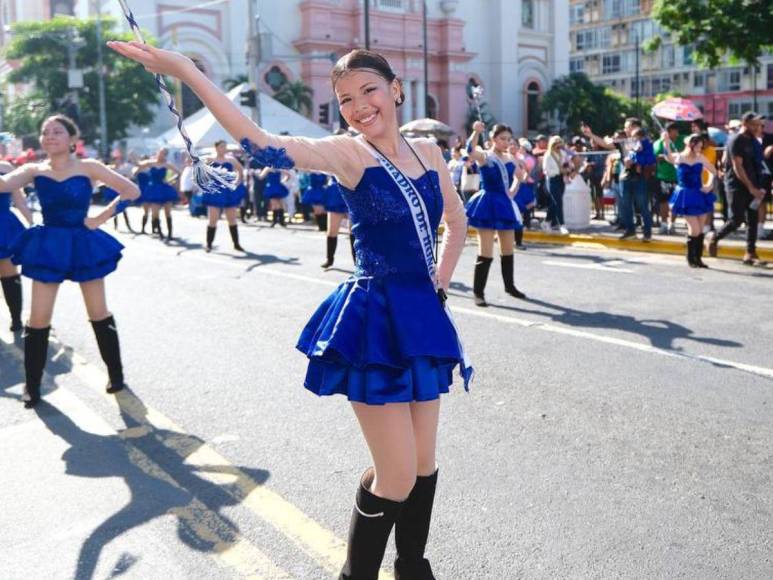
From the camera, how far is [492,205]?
941 centimetres

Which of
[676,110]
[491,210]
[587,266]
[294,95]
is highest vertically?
[294,95]

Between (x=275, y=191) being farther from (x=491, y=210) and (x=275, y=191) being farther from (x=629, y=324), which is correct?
(x=629, y=324)

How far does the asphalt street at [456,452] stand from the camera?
11.8 ft

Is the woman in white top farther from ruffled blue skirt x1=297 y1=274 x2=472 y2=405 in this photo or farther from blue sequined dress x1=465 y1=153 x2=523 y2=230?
ruffled blue skirt x1=297 y1=274 x2=472 y2=405

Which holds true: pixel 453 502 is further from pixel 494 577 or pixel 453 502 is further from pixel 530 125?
pixel 530 125

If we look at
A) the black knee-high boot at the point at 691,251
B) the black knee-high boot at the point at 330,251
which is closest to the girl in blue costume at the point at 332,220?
the black knee-high boot at the point at 330,251

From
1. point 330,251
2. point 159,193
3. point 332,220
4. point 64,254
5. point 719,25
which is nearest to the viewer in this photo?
point 64,254

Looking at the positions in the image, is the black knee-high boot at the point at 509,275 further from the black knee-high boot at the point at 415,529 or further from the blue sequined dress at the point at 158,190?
the blue sequined dress at the point at 158,190

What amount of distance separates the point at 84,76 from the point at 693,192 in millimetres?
40761

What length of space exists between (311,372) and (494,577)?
1.12 metres

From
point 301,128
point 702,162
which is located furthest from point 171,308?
point 301,128

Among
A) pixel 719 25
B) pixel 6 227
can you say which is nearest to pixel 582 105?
pixel 719 25

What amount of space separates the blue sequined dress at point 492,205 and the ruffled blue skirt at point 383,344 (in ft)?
20.8

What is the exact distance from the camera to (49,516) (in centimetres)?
408
